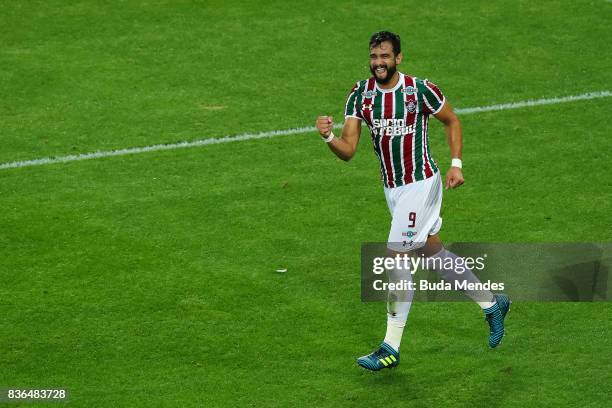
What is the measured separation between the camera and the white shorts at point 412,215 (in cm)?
909

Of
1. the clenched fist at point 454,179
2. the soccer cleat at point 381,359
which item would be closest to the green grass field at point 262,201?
the soccer cleat at point 381,359

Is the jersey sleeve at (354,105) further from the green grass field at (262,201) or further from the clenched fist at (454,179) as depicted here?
the green grass field at (262,201)

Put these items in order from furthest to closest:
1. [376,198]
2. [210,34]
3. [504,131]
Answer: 1. [210,34]
2. [504,131]
3. [376,198]

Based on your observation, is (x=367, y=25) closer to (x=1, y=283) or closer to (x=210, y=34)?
(x=210, y=34)

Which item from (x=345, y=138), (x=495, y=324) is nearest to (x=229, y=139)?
(x=345, y=138)

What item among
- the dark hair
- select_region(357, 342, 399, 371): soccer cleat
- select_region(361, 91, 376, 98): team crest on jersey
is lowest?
select_region(357, 342, 399, 371): soccer cleat

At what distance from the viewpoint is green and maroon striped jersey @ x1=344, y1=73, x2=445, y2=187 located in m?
9.05

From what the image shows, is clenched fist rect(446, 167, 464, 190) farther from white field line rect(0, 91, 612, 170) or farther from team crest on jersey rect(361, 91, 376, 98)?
white field line rect(0, 91, 612, 170)

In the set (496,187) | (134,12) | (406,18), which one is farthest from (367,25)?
(496,187)

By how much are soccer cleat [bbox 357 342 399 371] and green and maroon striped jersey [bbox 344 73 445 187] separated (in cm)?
118

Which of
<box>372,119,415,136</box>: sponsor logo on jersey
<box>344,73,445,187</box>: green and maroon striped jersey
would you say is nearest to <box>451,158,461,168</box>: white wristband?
<box>344,73,445,187</box>: green and maroon striped jersey

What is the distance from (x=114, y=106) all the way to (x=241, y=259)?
413 cm

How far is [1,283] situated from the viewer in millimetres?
10398

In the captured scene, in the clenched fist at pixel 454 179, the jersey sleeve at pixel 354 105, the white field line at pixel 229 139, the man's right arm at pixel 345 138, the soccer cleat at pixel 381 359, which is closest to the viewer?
the man's right arm at pixel 345 138
